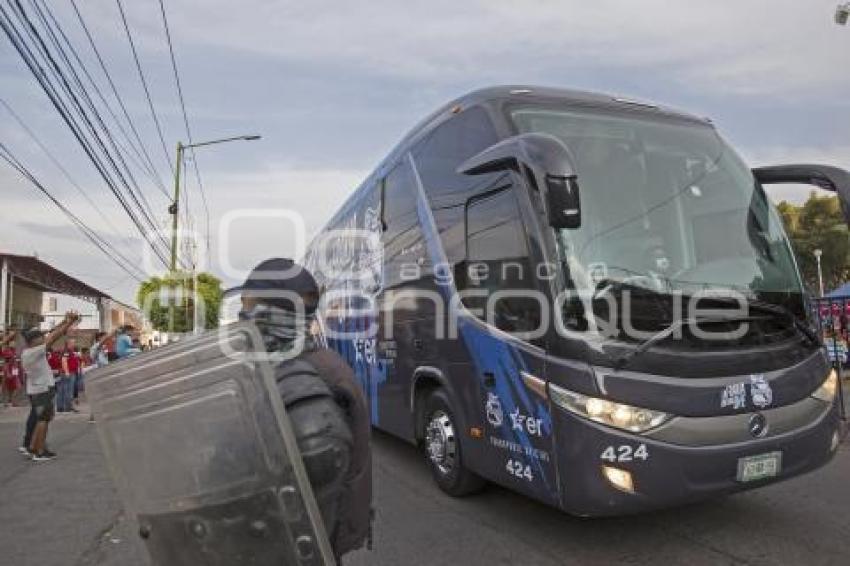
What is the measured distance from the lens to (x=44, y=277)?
33438 millimetres

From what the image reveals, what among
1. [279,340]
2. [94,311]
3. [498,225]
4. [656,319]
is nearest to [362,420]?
[279,340]

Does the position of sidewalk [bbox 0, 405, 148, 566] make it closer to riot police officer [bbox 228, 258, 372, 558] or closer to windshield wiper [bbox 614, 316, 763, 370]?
riot police officer [bbox 228, 258, 372, 558]

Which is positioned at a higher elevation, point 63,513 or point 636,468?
point 636,468

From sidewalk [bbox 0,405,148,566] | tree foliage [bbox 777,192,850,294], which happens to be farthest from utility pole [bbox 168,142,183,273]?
tree foliage [bbox 777,192,850,294]

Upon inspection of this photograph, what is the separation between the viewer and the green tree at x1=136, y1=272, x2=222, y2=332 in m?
28.5

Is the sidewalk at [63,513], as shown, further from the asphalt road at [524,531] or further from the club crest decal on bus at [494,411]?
the club crest decal on bus at [494,411]

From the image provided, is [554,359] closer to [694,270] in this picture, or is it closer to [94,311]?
[694,270]

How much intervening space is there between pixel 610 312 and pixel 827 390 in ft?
5.72

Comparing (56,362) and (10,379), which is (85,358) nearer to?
(10,379)

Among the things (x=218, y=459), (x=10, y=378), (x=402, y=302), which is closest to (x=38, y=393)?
(x=402, y=302)

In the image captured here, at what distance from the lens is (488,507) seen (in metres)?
5.88

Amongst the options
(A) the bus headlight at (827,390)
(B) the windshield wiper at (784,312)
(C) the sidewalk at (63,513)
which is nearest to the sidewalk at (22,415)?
(C) the sidewalk at (63,513)

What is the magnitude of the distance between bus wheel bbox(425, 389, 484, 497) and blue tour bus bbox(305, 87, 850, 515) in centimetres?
2

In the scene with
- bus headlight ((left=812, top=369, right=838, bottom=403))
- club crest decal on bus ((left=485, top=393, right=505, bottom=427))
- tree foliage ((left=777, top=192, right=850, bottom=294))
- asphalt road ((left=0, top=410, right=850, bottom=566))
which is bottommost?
asphalt road ((left=0, top=410, right=850, bottom=566))
